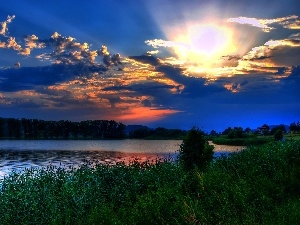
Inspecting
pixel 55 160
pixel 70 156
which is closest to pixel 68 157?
pixel 70 156

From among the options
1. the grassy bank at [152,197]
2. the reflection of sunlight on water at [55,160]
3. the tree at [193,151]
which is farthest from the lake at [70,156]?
the grassy bank at [152,197]

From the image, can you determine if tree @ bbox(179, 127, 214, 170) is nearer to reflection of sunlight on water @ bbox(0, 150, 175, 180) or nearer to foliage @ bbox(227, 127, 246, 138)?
reflection of sunlight on water @ bbox(0, 150, 175, 180)

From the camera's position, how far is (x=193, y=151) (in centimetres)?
3262

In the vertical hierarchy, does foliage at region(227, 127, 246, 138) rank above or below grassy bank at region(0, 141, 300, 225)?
above

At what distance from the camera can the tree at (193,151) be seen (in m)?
32.1

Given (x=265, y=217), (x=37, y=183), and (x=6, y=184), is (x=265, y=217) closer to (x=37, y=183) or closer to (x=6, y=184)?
(x=37, y=183)

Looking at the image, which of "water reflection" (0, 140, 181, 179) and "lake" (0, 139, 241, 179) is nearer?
"water reflection" (0, 140, 181, 179)

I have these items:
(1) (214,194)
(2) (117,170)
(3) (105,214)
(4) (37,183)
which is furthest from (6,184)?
(1) (214,194)

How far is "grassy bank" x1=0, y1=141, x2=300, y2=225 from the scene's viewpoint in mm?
17344

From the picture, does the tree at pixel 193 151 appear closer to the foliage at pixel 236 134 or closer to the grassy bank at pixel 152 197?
the grassy bank at pixel 152 197

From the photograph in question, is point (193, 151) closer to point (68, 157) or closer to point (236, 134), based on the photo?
point (68, 157)

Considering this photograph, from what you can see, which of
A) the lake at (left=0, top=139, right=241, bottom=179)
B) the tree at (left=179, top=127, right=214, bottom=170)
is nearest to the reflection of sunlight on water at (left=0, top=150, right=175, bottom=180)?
the lake at (left=0, top=139, right=241, bottom=179)

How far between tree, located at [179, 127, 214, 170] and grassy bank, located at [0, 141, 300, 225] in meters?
4.36

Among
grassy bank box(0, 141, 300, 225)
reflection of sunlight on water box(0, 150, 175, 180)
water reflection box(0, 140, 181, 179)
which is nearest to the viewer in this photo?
grassy bank box(0, 141, 300, 225)
